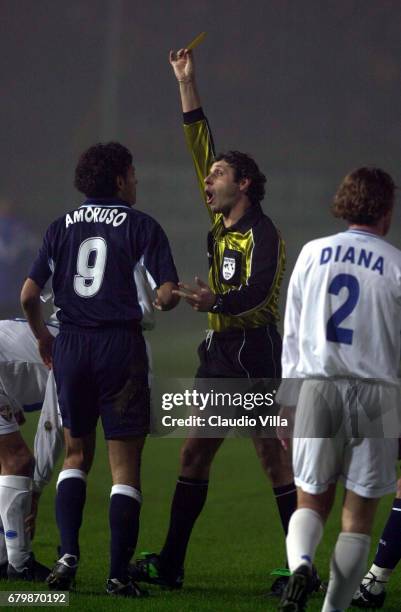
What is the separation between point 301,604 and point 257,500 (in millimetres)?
5976

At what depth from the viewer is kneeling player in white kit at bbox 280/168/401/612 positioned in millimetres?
3994

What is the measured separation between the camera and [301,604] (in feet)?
12.1

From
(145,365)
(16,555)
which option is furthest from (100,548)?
(145,365)

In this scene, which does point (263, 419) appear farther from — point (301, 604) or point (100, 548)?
point (100, 548)

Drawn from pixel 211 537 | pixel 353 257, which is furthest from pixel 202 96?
pixel 353 257

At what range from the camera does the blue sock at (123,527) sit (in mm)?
4832

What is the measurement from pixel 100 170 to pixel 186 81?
985mm

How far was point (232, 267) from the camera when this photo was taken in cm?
543

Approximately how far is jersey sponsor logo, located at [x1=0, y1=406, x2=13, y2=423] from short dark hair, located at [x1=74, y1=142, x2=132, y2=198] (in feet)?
3.37

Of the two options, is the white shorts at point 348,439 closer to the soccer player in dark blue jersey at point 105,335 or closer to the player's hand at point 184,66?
the soccer player in dark blue jersey at point 105,335

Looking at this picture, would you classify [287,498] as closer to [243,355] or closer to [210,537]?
[243,355]

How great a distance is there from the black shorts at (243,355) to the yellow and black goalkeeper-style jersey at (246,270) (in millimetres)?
41

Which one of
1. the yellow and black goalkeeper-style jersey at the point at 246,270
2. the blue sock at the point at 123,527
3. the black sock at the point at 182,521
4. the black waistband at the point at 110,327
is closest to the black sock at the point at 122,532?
the blue sock at the point at 123,527

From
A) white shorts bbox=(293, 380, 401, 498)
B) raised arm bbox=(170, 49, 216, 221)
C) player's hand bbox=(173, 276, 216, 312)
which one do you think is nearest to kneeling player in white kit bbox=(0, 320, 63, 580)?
player's hand bbox=(173, 276, 216, 312)
